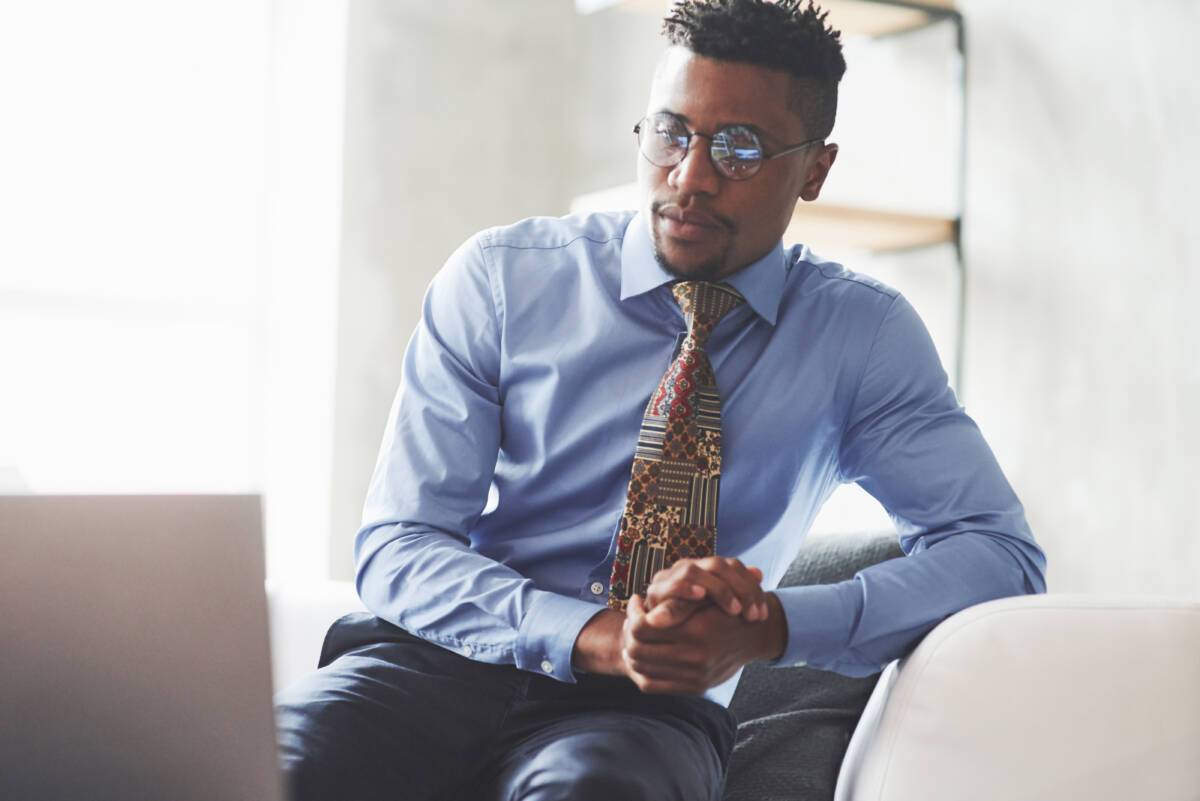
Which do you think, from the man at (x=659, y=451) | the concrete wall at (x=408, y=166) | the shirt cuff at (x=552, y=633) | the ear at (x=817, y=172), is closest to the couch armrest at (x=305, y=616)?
the man at (x=659, y=451)

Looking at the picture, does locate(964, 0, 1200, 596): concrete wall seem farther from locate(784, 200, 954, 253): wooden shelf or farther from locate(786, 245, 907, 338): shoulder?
locate(786, 245, 907, 338): shoulder

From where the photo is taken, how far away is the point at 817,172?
5.68 ft

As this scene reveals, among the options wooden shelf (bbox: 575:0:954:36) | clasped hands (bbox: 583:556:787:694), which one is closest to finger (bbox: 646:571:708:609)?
clasped hands (bbox: 583:556:787:694)

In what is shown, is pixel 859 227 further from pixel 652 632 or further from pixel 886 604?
pixel 652 632

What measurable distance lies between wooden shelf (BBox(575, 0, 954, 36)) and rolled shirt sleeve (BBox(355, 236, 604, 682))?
111 centimetres

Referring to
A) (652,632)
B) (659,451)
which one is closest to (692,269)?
(659,451)

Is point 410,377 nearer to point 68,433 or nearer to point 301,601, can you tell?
point 301,601

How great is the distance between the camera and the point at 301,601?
186 cm

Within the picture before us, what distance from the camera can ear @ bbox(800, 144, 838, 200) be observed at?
1.71 m

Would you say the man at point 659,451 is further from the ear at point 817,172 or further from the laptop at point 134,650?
the laptop at point 134,650

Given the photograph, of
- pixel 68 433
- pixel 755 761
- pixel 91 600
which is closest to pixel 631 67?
pixel 68 433

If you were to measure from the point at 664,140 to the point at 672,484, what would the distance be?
0.41 metres

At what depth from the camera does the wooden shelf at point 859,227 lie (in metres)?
2.39

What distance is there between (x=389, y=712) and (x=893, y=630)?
53cm
